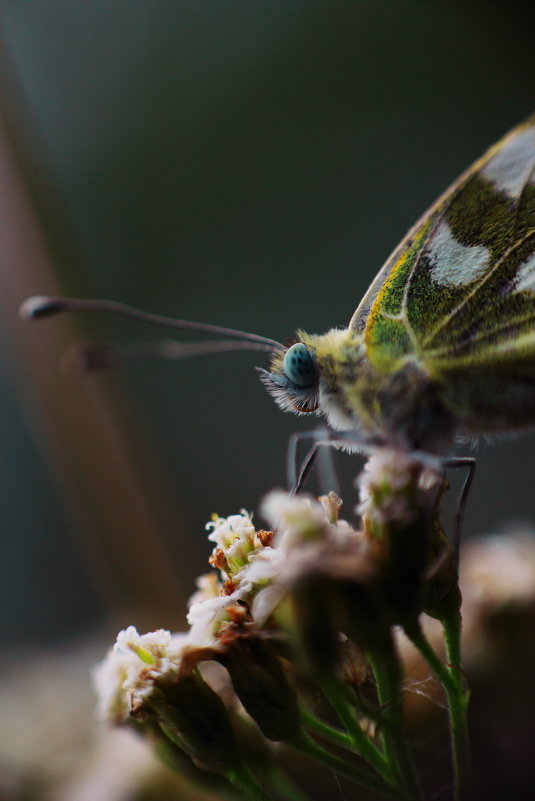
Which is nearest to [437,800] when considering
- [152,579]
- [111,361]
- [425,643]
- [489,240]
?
[425,643]

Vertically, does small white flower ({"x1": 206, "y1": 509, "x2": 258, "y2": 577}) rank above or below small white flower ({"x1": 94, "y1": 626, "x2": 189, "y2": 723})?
above

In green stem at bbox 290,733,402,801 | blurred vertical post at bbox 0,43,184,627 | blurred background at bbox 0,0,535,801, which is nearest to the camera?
green stem at bbox 290,733,402,801

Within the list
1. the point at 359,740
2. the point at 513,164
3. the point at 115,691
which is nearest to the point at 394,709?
the point at 359,740

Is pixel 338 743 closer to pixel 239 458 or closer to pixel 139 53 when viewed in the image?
pixel 239 458

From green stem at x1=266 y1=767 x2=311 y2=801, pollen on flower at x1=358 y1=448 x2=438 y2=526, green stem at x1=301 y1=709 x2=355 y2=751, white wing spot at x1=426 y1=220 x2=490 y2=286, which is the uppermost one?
white wing spot at x1=426 y1=220 x2=490 y2=286

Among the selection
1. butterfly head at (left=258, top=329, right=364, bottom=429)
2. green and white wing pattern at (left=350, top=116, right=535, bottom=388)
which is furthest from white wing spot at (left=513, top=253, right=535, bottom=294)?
butterfly head at (left=258, top=329, right=364, bottom=429)

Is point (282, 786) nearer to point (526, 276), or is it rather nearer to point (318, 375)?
point (318, 375)

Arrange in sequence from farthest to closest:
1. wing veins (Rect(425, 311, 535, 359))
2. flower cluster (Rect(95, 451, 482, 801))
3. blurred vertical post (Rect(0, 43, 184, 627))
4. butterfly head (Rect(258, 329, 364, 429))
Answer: blurred vertical post (Rect(0, 43, 184, 627)) < butterfly head (Rect(258, 329, 364, 429)) < wing veins (Rect(425, 311, 535, 359)) < flower cluster (Rect(95, 451, 482, 801))

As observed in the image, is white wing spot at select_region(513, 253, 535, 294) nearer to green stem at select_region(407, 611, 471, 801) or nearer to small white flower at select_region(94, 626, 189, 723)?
green stem at select_region(407, 611, 471, 801)
